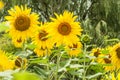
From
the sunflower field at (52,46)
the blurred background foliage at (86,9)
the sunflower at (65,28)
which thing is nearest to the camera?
the sunflower field at (52,46)

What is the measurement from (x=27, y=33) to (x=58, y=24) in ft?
0.76

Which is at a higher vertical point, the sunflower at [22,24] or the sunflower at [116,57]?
the sunflower at [22,24]

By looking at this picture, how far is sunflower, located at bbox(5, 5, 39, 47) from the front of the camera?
1.70m

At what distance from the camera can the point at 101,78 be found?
2510 mm

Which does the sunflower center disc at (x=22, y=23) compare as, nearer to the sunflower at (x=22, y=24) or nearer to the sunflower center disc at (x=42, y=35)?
the sunflower at (x=22, y=24)

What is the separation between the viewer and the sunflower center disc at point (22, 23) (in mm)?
1714

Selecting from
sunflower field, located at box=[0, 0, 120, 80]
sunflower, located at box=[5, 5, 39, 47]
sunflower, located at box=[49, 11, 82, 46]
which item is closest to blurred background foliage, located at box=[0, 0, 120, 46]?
sunflower field, located at box=[0, 0, 120, 80]

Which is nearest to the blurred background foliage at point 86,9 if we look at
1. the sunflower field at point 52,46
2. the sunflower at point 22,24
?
the sunflower field at point 52,46

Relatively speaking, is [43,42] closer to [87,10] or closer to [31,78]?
[31,78]

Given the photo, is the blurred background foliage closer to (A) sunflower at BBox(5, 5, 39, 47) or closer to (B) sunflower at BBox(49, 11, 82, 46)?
(B) sunflower at BBox(49, 11, 82, 46)

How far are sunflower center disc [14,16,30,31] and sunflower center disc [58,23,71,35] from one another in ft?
0.69

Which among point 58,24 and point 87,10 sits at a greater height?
point 87,10

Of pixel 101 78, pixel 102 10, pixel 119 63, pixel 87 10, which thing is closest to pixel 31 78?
pixel 119 63

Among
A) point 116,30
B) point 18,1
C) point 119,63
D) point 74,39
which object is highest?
point 18,1
